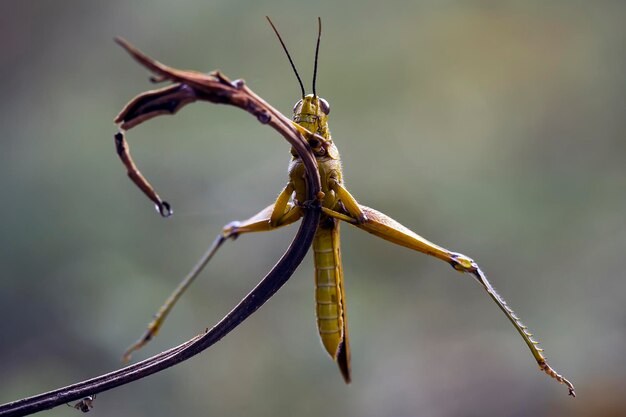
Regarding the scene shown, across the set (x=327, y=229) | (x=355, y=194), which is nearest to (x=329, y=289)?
(x=327, y=229)

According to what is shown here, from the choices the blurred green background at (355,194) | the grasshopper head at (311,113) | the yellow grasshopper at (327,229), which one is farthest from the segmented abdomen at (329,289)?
the blurred green background at (355,194)

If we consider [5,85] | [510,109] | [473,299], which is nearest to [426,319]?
[473,299]

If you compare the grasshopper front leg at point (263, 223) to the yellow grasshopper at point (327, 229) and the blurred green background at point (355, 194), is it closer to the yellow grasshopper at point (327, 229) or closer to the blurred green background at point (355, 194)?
the yellow grasshopper at point (327, 229)

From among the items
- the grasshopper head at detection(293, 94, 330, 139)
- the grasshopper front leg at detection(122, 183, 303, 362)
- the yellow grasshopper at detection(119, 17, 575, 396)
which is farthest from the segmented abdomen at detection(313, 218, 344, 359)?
the grasshopper head at detection(293, 94, 330, 139)

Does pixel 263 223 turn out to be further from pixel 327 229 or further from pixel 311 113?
pixel 311 113

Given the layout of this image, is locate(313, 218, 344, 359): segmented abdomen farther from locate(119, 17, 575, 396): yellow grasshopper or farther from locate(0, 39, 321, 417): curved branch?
locate(0, 39, 321, 417): curved branch

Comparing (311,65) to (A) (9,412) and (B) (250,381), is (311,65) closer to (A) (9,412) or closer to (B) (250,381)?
(B) (250,381)
